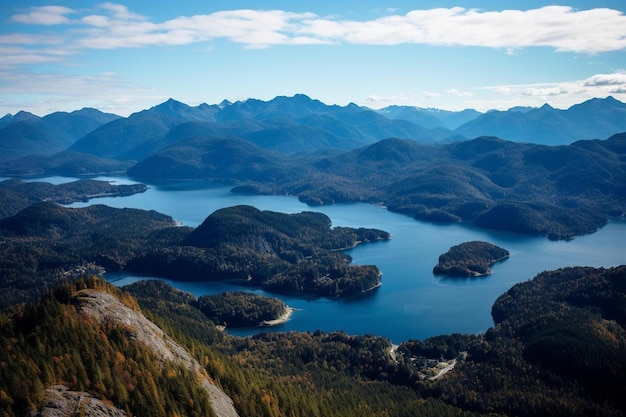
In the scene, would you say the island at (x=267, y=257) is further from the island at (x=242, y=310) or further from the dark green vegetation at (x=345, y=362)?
the dark green vegetation at (x=345, y=362)

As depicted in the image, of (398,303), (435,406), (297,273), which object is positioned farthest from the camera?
(297,273)

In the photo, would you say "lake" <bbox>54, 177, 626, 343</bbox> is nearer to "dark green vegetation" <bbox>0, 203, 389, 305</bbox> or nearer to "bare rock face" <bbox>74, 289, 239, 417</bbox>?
"dark green vegetation" <bbox>0, 203, 389, 305</bbox>

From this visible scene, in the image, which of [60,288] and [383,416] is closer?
[60,288]

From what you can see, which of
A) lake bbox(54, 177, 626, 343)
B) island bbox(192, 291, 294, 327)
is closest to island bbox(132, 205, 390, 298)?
lake bbox(54, 177, 626, 343)

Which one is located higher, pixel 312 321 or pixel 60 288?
pixel 60 288

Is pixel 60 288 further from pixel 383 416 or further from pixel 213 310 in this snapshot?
pixel 213 310

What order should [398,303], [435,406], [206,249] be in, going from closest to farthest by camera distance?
1. [435,406]
2. [398,303]
3. [206,249]

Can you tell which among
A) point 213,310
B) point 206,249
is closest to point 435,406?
point 213,310
